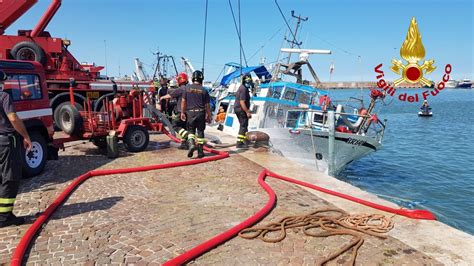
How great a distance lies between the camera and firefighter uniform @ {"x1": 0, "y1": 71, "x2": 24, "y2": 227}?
13.6 feet

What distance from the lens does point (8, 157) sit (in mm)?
4168

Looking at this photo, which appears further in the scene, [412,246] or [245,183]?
[245,183]

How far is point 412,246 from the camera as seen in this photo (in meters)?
3.82

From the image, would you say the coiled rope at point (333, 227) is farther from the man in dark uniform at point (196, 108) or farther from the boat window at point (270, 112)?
the boat window at point (270, 112)

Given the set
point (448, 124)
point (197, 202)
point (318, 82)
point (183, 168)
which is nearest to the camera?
point (197, 202)

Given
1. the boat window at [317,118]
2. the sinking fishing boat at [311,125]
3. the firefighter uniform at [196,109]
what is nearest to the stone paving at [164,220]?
the firefighter uniform at [196,109]

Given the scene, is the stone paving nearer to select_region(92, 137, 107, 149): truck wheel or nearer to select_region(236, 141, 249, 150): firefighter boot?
select_region(92, 137, 107, 149): truck wheel

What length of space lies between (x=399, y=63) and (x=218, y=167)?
3948 millimetres

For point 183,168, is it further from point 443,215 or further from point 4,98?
point 443,215

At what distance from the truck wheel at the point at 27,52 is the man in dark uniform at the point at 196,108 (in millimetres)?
6873

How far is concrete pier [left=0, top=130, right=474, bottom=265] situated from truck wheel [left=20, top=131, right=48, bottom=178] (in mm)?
185

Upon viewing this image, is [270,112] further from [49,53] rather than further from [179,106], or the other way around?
[49,53]

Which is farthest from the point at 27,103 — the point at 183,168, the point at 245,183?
the point at 245,183

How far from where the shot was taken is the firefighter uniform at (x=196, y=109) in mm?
7809
